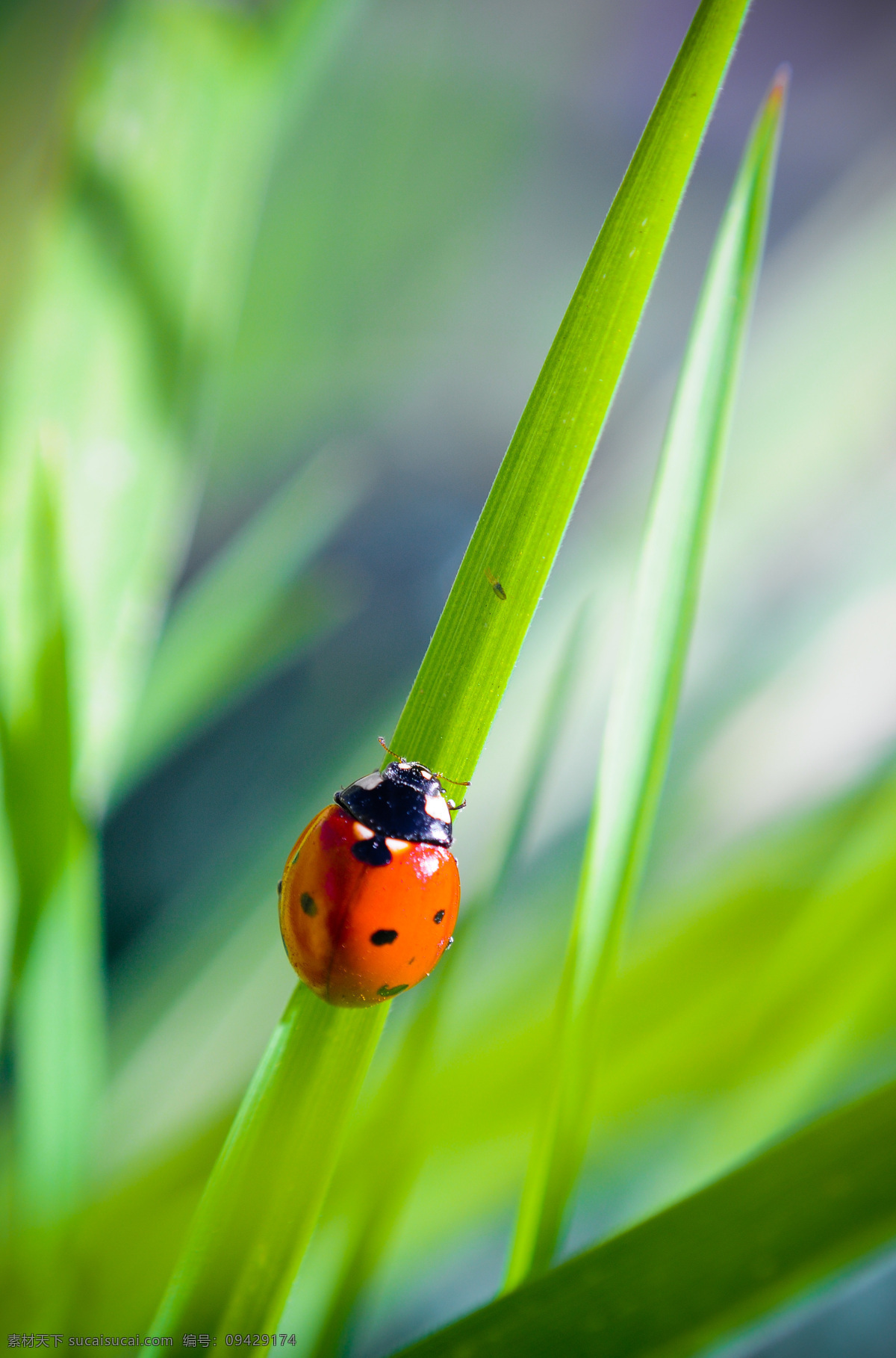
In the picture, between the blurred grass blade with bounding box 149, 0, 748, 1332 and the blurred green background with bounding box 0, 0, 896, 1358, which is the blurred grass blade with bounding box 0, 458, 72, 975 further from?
the blurred grass blade with bounding box 149, 0, 748, 1332

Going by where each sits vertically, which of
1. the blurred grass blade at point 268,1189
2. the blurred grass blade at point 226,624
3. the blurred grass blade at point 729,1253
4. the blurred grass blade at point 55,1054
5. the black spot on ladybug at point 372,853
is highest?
the blurred grass blade at point 226,624

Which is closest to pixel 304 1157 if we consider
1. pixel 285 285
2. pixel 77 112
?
pixel 77 112

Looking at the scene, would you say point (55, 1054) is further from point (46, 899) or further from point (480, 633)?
point (480, 633)

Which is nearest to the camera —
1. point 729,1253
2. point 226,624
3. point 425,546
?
point 729,1253

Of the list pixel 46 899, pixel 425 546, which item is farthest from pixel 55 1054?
pixel 425 546

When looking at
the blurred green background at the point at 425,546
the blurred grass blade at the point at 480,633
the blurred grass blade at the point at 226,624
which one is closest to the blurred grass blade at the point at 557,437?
the blurred grass blade at the point at 480,633

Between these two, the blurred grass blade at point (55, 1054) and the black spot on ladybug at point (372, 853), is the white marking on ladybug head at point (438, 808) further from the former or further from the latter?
the blurred grass blade at point (55, 1054)
